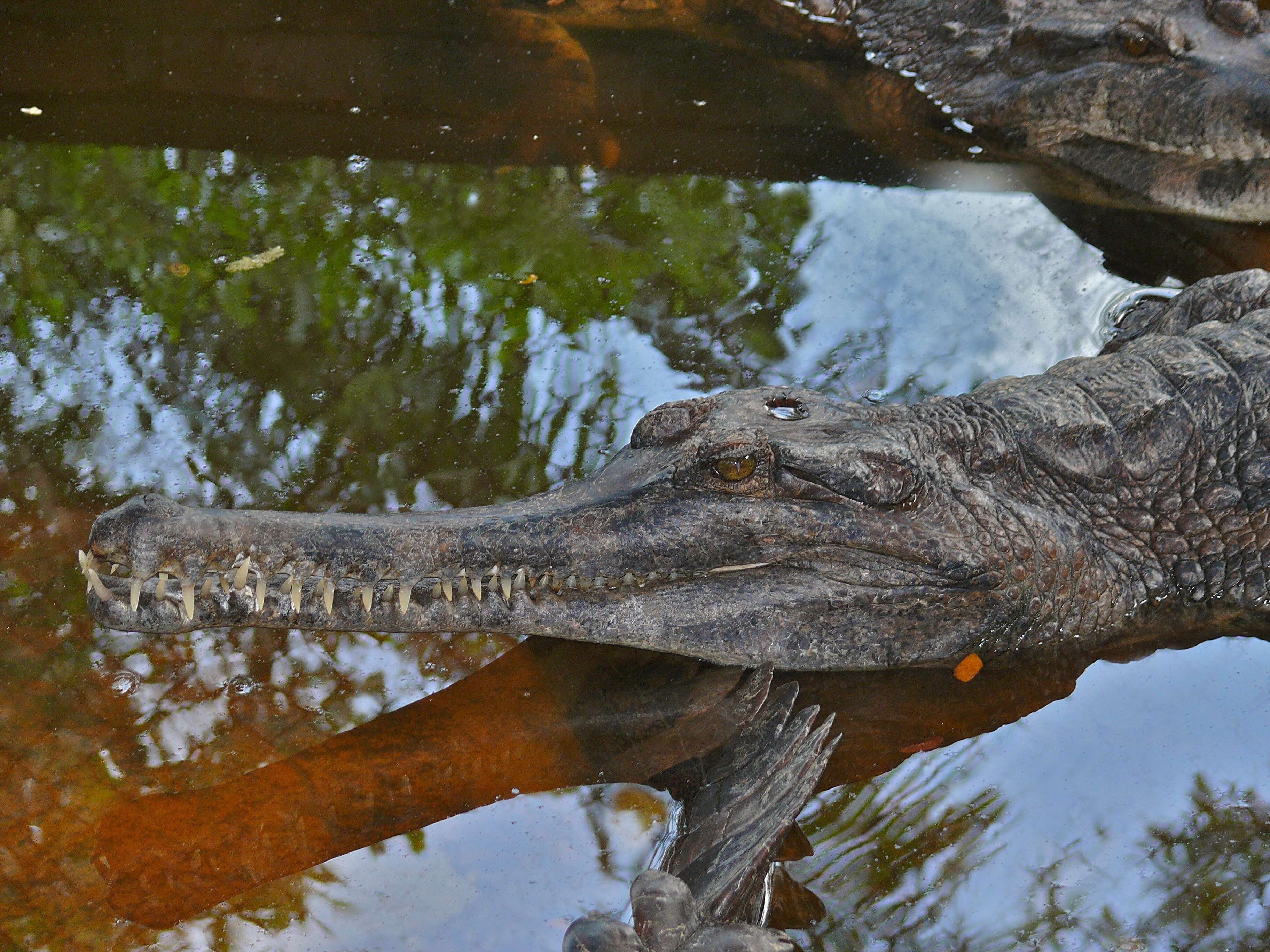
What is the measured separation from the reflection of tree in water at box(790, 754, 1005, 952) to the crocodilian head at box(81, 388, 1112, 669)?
18.4 inches

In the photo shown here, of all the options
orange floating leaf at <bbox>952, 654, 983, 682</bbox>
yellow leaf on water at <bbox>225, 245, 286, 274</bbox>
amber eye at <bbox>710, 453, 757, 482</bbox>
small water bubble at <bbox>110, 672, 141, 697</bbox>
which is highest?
amber eye at <bbox>710, 453, 757, 482</bbox>

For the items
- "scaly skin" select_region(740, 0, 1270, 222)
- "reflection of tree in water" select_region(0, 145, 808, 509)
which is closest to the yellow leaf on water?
"reflection of tree in water" select_region(0, 145, 808, 509)

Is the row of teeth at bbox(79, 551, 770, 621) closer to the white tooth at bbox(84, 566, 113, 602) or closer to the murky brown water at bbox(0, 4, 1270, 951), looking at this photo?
the white tooth at bbox(84, 566, 113, 602)

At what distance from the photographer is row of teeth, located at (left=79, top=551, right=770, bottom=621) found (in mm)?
2994

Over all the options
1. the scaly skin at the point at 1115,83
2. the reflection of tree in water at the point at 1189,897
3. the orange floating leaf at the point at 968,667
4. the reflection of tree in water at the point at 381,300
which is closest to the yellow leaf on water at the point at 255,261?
the reflection of tree in water at the point at 381,300

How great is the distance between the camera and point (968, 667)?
12.6 ft

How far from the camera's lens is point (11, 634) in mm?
3568

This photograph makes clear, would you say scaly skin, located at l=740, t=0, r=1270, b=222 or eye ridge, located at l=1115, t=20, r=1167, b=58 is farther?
eye ridge, located at l=1115, t=20, r=1167, b=58

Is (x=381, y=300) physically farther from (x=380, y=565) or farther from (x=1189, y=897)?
(x=1189, y=897)

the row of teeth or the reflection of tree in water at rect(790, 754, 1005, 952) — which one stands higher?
the row of teeth

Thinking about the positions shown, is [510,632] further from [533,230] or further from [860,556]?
[533,230]

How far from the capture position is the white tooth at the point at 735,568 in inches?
141

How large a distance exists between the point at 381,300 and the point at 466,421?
0.89 meters

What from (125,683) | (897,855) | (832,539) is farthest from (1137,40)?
(125,683)
